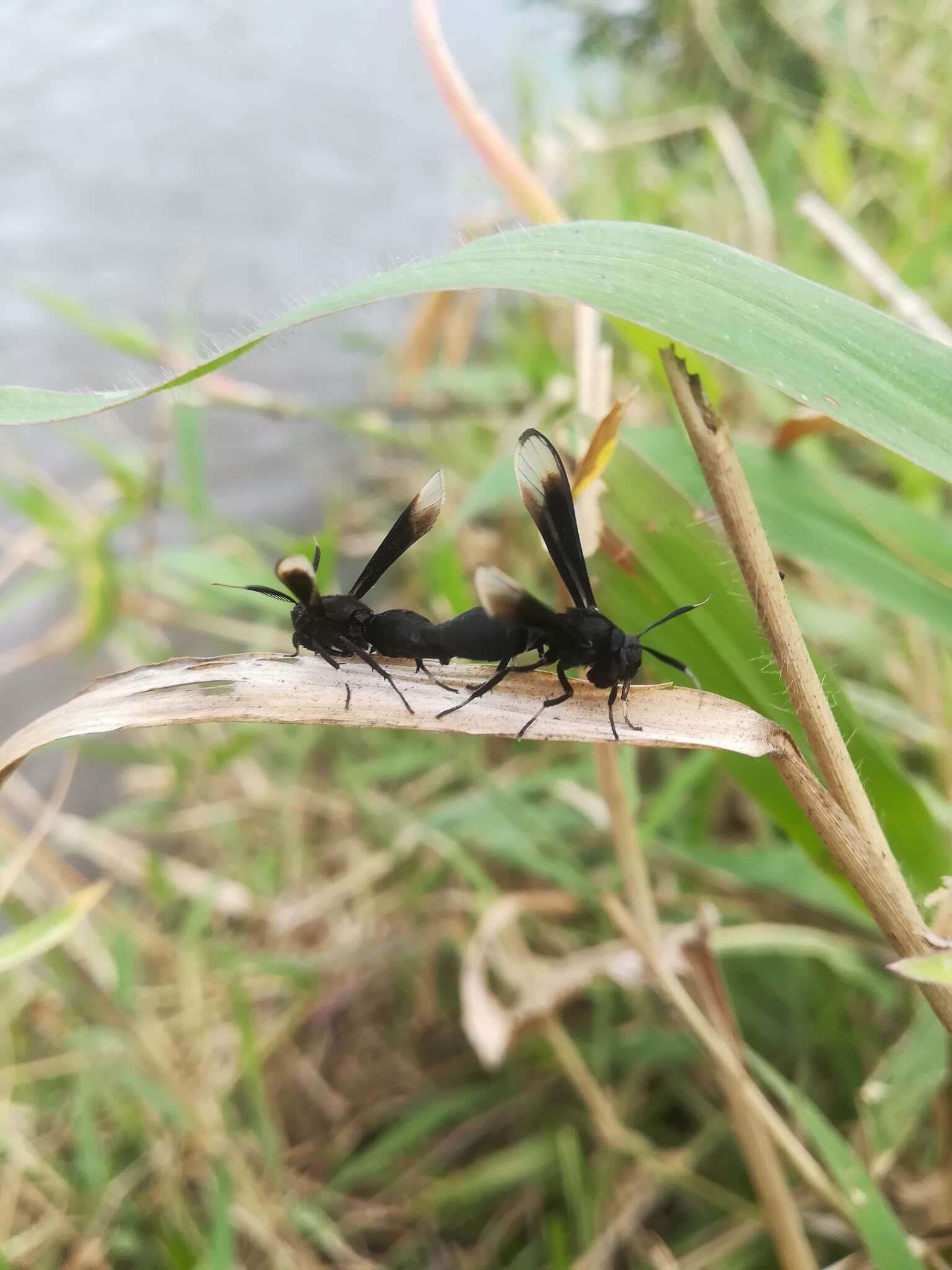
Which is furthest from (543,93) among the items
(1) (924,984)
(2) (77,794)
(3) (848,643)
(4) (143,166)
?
(1) (924,984)

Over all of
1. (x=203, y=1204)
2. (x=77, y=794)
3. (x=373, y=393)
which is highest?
(x=373, y=393)

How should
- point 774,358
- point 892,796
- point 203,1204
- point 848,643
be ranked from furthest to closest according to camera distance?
point 848,643 → point 203,1204 → point 892,796 → point 774,358

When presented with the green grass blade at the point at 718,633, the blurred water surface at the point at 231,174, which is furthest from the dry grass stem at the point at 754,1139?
the blurred water surface at the point at 231,174

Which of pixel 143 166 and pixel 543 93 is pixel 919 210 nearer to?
pixel 543 93

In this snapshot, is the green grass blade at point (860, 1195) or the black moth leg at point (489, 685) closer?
the black moth leg at point (489, 685)

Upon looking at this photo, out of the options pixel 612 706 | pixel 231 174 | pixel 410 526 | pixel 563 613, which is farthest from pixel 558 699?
pixel 231 174

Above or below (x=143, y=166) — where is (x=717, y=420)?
above

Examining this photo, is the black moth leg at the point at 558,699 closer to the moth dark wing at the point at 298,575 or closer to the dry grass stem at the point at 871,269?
the moth dark wing at the point at 298,575
